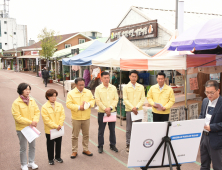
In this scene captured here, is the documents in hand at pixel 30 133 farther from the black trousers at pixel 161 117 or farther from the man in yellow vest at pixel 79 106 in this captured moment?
the black trousers at pixel 161 117

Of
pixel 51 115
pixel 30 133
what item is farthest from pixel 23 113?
pixel 51 115

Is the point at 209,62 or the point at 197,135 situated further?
the point at 209,62

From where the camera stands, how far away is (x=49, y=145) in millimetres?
4520

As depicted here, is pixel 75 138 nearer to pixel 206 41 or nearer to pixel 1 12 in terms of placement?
pixel 206 41

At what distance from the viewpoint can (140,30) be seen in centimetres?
1341

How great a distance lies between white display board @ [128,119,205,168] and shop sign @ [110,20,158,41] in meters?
10.5

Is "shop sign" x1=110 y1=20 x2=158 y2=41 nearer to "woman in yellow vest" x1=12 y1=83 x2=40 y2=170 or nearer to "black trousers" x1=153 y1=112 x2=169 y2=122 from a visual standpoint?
"black trousers" x1=153 y1=112 x2=169 y2=122

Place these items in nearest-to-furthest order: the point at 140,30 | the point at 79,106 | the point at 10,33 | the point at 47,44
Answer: the point at 79,106 → the point at 140,30 → the point at 47,44 → the point at 10,33

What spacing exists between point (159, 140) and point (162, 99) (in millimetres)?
2814

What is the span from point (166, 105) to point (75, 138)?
2.33 m

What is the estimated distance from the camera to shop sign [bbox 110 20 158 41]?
12.4 m

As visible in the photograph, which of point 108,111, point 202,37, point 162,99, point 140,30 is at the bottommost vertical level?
point 108,111

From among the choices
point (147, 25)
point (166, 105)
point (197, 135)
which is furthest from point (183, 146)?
point (147, 25)

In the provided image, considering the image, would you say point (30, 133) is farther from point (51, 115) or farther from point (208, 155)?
point (208, 155)
